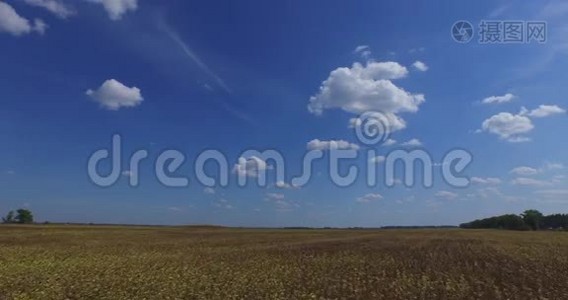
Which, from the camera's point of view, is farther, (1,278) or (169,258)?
→ (169,258)

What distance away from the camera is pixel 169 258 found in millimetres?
33531

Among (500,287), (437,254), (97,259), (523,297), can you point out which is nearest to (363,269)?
(500,287)

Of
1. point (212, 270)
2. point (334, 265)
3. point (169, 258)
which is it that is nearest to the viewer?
point (212, 270)

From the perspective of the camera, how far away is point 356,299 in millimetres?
19578

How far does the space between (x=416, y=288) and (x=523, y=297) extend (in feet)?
12.6

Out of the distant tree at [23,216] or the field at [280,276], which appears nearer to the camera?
the field at [280,276]

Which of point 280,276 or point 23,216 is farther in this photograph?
point 23,216

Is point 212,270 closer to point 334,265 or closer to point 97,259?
point 334,265

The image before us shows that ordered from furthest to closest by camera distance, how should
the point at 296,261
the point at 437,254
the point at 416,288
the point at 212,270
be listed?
the point at 437,254 < the point at 296,261 < the point at 212,270 < the point at 416,288

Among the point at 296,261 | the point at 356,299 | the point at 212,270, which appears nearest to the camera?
the point at 356,299

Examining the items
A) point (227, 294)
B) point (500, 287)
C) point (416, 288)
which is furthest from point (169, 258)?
point (500, 287)

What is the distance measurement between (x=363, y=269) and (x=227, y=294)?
9.61m

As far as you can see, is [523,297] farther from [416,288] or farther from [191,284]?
[191,284]

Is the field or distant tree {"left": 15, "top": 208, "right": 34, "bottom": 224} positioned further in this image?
distant tree {"left": 15, "top": 208, "right": 34, "bottom": 224}
